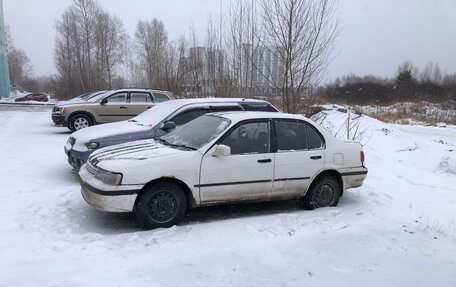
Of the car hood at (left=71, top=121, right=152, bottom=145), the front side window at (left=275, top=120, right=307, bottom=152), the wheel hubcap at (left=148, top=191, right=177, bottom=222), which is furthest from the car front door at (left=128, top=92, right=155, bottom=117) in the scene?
the wheel hubcap at (left=148, top=191, right=177, bottom=222)

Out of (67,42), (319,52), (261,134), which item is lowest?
(261,134)

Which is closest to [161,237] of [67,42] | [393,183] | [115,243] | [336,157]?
[115,243]

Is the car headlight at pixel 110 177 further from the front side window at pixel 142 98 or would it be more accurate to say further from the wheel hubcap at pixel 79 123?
the wheel hubcap at pixel 79 123

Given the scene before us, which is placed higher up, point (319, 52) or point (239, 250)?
point (319, 52)

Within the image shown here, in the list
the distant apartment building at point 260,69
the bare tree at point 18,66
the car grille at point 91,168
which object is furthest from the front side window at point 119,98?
the bare tree at point 18,66

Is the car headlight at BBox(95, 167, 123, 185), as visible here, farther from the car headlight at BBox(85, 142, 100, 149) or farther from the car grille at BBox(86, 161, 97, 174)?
the car headlight at BBox(85, 142, 100, 149)

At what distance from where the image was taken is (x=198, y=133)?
19.5 ft

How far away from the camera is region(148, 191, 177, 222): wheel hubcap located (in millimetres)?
5152

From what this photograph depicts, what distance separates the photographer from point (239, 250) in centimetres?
456

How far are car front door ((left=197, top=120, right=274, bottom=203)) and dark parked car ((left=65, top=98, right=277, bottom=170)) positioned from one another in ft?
6.92

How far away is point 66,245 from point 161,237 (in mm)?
1038

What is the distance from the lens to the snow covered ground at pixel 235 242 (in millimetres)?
3942

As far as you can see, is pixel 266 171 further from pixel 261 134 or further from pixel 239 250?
pixel 239 250

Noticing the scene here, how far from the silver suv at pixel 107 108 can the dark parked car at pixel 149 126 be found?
5317 mm
